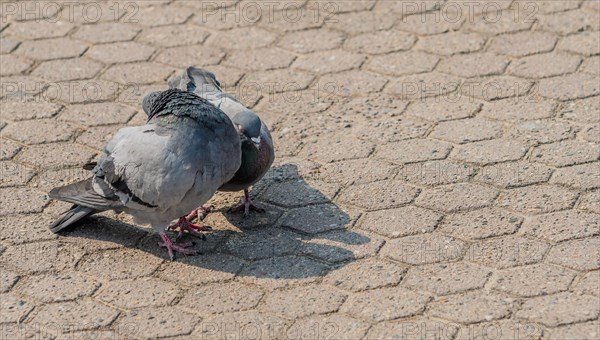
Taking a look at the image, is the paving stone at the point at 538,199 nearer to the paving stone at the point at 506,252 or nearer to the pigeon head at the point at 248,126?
the paving stone at the point at 506,252

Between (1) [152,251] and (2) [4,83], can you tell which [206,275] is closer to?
(1) [152,251]

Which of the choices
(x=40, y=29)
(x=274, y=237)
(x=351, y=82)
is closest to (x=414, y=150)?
(x=351, y=82)

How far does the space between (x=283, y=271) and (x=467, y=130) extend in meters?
2.13

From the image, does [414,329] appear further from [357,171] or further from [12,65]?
[12,65]

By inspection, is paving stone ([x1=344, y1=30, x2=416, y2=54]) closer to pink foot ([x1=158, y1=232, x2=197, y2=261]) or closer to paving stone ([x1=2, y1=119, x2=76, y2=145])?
paving stone ([x1=2, y1=119, x2=76, y2=145])

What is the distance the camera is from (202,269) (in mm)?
6223

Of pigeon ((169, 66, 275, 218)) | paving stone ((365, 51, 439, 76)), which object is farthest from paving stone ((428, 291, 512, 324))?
paving stone ((365, 51, 439, 76))

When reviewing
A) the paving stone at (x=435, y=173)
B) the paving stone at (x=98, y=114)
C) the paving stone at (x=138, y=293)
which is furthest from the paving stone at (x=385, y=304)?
the paving stone at (x=98, y=114)

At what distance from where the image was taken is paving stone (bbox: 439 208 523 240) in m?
6.30

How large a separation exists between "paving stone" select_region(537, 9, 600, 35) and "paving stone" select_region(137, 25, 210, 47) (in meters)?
3.02

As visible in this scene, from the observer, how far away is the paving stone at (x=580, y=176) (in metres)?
6.71

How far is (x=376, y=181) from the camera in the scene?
22.9 feet

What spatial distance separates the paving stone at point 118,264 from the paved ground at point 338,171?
0.5 inches

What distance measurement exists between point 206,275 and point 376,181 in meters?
1.49
